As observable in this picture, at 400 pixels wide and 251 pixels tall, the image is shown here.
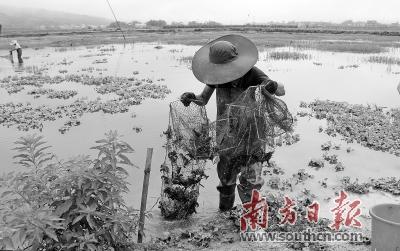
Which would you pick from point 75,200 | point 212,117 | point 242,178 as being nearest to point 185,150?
point 242,178

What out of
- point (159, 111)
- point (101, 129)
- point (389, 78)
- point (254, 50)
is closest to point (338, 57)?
point (389, 78)

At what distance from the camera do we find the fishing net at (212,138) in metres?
4.59

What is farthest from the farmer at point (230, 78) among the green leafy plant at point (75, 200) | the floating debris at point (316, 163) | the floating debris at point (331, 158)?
the floating debris at point (331, 158)

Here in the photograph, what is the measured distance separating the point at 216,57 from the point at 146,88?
1117 cm

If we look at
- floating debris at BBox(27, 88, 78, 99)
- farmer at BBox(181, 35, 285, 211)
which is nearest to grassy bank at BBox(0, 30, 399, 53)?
floating debris at BBox(27, 88, 78, 99)

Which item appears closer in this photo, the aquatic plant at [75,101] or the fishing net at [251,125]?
the fishing net at [251,125]

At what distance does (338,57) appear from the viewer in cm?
2742

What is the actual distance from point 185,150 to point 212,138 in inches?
15.0

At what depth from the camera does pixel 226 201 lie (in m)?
5.61

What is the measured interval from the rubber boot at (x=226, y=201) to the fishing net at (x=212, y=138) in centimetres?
39

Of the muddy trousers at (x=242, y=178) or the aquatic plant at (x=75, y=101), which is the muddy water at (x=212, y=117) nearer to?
the aquatic plant at (x=75, y=101)

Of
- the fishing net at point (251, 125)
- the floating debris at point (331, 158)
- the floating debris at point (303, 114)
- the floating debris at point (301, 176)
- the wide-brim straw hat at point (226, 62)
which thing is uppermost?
the wide-brim straw hat at point (226, 62)

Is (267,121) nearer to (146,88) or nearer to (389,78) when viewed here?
(146,88)

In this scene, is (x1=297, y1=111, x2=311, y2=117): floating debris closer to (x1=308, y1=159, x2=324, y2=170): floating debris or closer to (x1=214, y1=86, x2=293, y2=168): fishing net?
(x1=308, y1=159, x2=324, y2=170): floating debris
